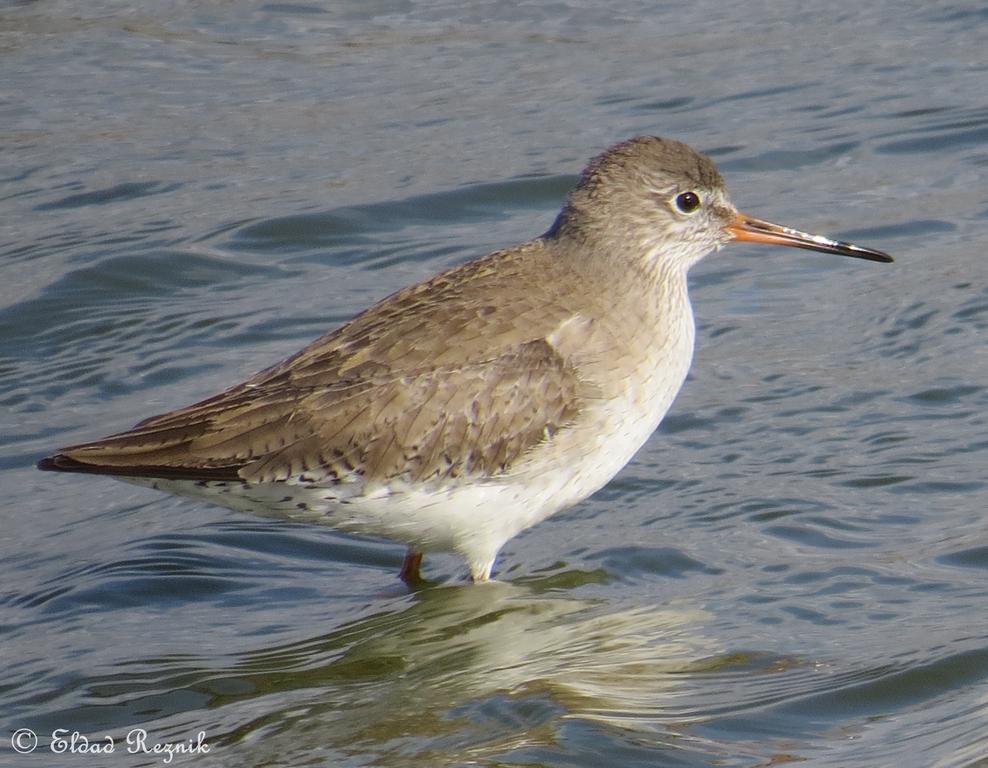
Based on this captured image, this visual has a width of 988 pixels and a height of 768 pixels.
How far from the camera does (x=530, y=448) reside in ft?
24.4

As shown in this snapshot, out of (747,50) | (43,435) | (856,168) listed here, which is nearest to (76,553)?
(43,435)

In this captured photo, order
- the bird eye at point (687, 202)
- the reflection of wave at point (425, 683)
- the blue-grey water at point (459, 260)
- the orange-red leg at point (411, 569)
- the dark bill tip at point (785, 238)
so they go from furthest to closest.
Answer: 1. the dark bill tip at point (785, 238)
2. the bird eye at point (687, 202)
3. the orange-red leg at point (411, 569)
4. the blue-grey water at point (459, 260)
5. the reflection of wave at point (425, 683)

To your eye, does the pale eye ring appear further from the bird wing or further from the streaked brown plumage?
the bird wing

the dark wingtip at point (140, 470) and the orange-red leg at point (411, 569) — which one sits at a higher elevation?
the dark wingtip at point (140, 470)

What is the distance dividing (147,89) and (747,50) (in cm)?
492

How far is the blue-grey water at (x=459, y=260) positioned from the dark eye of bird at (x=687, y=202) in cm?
132

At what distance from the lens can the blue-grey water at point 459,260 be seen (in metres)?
6.61

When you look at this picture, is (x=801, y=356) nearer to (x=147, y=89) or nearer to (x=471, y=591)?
(x=471, y=591)

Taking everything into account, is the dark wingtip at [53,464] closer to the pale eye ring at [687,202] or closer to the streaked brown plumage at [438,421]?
the streaked brown plumage at [438,421]

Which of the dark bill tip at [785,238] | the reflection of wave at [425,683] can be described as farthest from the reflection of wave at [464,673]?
the dark bill tip at [785,238]

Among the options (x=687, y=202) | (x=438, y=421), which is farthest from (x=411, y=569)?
(x=687, y=202)

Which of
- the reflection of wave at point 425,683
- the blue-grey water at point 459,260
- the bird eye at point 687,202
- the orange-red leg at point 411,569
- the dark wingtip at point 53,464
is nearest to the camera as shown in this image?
the reflection of wave at point 425,683

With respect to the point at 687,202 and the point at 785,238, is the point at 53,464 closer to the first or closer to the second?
the point at 687,202

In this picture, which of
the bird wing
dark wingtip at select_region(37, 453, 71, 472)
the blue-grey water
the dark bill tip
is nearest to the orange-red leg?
the blue-grey water
